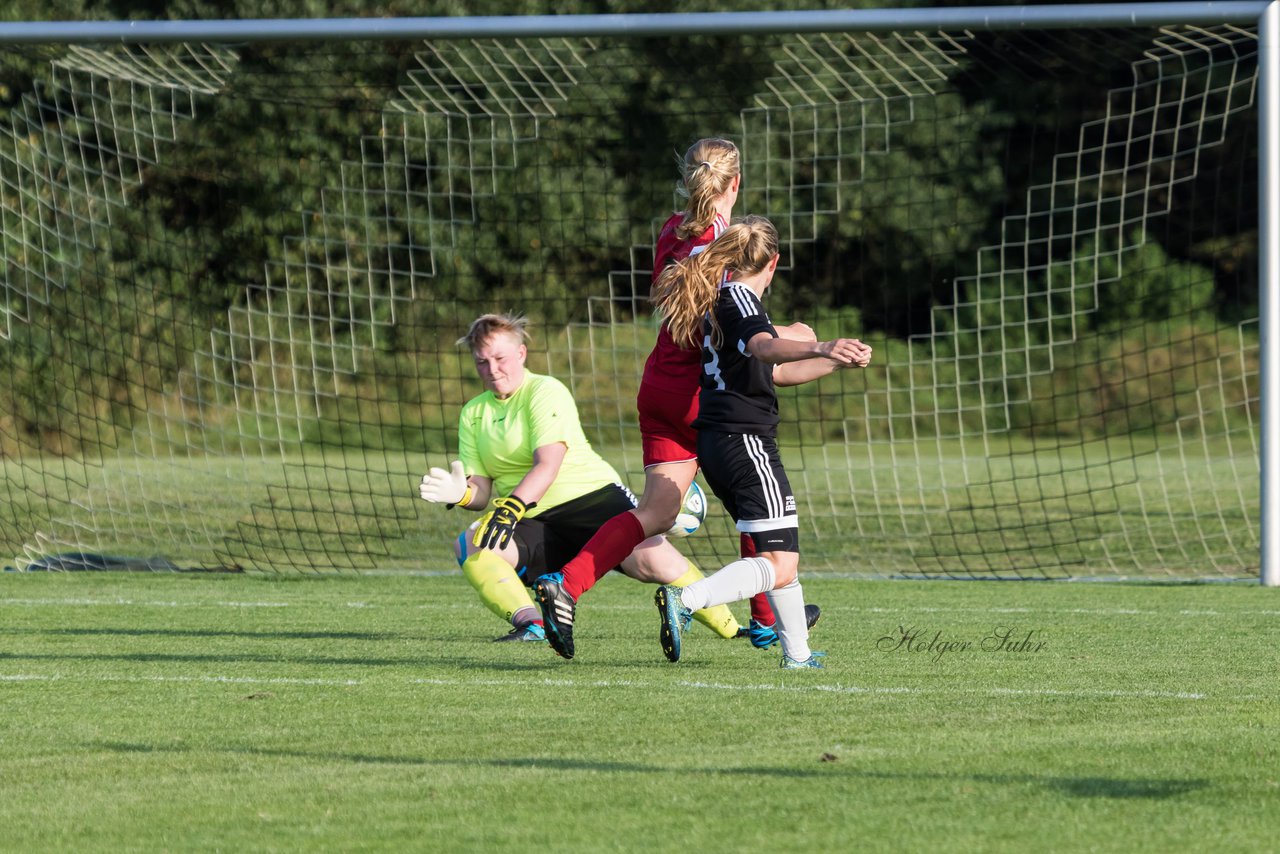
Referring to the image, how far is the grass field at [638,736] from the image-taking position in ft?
11.0

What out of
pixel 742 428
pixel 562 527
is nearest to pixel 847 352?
pixel 742 428

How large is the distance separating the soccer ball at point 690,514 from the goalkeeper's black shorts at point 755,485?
2.57 ft

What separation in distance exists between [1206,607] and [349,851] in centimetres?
558

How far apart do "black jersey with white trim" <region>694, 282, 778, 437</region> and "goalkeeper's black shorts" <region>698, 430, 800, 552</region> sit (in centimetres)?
4

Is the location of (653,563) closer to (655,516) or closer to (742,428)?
(655,516)

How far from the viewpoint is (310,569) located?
10516 millimetres

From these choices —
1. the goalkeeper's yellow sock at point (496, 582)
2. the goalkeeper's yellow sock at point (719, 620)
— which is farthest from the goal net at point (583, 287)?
the goalkeeper's yellow sock at point (496, 582)

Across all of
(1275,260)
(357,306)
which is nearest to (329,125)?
(357,306)

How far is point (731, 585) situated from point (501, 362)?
1565mm

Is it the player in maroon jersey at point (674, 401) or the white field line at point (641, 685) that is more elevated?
the player in maroon jersey at point (674, 401)

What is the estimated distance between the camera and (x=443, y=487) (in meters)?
5.93

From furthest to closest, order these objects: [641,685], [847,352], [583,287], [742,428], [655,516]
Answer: [583,287] → [655,516] → [742,428] → [641,685] → [847,352]

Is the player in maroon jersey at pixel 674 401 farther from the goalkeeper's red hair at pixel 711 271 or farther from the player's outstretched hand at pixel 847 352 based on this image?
the player's outstretched hand at pixel 847 352

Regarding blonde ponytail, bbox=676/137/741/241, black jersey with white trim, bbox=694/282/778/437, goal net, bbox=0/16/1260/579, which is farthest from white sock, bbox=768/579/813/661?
goal net, bbox=0/16/1260/579
